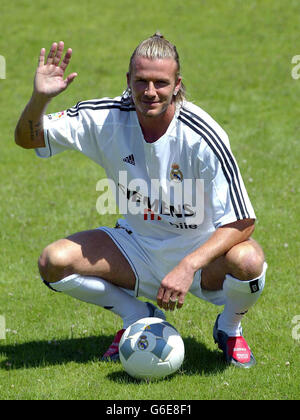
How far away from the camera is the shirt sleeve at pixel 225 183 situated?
5113mm

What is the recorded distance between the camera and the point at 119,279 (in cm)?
575

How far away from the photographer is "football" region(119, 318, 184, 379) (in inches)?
200

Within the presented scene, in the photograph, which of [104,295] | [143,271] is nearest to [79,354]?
[104,295]

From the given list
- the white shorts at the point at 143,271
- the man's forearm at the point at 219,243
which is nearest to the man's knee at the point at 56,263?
the white shorts at the point at 143,271

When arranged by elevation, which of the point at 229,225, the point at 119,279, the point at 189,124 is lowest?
the point at 119,279

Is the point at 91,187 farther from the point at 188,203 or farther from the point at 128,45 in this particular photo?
the point at 128,45

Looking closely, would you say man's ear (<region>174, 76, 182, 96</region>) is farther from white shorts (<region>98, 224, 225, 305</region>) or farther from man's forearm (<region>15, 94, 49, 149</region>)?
white shorts (<region>98, 224, 225, 305</region>)

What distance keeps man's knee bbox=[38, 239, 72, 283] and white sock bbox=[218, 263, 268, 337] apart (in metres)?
1.19

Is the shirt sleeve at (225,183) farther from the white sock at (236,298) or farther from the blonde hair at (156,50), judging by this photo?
the blonde hair at (156,50)

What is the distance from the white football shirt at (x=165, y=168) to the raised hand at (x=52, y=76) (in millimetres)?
309

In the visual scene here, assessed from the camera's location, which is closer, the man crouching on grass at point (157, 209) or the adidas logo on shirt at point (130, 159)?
the man crouching on grass at point (157, 209)

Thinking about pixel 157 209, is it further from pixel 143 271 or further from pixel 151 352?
pixel 151 352

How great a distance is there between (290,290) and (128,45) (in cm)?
1025
